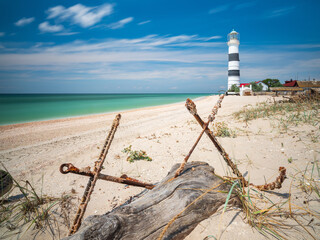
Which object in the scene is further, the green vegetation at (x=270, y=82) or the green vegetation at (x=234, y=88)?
the green vegetation at (x=270, y=82)

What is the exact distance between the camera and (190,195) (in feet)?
7.23

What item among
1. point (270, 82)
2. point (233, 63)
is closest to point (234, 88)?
point (233, 63)

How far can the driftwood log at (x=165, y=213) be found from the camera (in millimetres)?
1710

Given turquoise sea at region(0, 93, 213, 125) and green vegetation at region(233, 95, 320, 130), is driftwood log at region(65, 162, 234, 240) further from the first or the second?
turquoise sea at region(0, 93, 213, 125)

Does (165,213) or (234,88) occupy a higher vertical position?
(234,88)

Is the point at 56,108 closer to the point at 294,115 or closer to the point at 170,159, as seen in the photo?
the point at 170,159

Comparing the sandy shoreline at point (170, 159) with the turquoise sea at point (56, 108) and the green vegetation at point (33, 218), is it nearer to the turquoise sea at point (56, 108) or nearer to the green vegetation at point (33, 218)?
the green vegetation at point (33, 218)

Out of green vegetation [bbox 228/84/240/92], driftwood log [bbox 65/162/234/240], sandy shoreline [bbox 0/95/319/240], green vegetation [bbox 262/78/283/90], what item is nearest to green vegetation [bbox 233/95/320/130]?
sandy shoreline [bbox 0/95/319/240]

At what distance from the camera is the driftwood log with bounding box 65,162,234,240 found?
171cm

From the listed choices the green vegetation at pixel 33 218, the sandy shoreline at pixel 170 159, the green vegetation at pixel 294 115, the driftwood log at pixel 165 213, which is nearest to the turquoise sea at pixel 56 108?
the sandy shoreline at pixel 170 159

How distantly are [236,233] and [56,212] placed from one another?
3052 millimetres

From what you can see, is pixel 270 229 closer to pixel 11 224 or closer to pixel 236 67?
pixel 11 224

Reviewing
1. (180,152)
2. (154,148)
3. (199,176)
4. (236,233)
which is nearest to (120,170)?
(154,148)

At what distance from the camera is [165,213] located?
2.04 m
